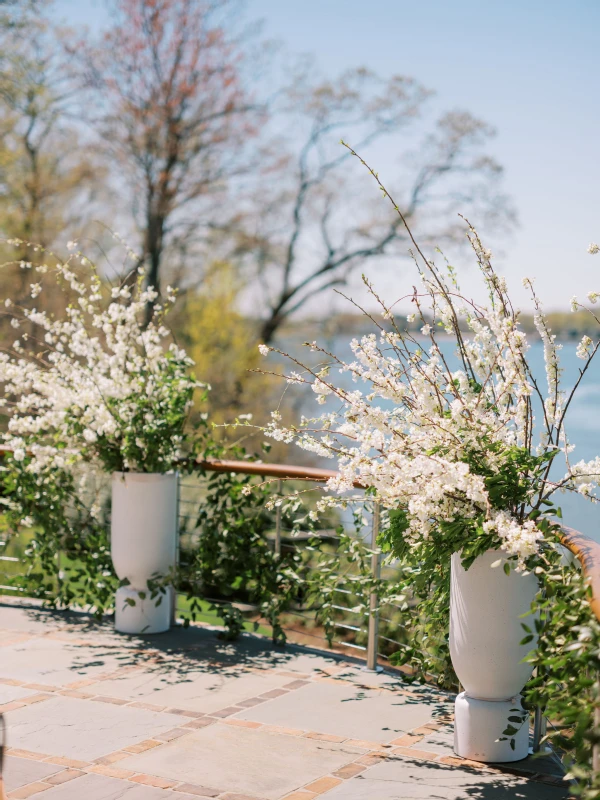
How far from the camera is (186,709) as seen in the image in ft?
13.2

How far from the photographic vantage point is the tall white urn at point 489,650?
3369 millimetres

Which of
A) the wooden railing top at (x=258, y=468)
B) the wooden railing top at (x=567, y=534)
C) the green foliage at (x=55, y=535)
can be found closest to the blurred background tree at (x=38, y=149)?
the green foliage at (x=55, y=535)

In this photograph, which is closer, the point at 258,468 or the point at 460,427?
the point at 460,427

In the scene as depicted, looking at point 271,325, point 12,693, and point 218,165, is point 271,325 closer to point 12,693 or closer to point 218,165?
point 218,165

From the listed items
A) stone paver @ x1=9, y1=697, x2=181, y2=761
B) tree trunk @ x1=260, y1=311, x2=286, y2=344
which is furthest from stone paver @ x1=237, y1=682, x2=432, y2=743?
tree trunk @ x1=260, y1=311, x2=286, y2=344

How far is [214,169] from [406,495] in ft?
40.3

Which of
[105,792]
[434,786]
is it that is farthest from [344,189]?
[105,792]

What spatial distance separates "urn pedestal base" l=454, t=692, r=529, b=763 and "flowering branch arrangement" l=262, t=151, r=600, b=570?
563mm

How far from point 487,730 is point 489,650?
0.31m

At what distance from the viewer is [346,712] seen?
4.06 metres

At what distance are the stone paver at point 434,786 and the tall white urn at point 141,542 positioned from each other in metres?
2.08

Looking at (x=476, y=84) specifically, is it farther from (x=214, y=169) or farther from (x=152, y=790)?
(x=152, y=790)

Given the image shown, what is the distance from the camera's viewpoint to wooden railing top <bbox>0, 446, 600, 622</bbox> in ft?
7.82

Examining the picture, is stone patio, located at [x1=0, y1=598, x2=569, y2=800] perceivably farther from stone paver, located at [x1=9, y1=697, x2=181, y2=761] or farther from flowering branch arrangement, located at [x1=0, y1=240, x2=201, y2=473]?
flowering branch arrangement, located at [x1=0, y1=240, x2=201, y2=473]
